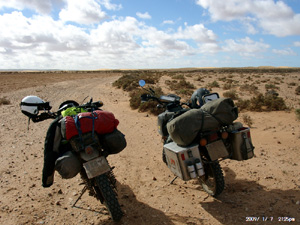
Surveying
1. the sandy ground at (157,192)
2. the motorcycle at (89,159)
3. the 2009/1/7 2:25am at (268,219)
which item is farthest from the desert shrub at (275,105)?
the motorcycle at (89,159)

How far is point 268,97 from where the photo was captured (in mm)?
10062

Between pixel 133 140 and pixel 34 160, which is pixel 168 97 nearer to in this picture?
pixel 133 140

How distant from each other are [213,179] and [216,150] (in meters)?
0.58

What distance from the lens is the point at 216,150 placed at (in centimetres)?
316

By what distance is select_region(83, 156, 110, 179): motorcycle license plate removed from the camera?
278 cm

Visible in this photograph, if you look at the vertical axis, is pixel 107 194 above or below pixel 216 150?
below

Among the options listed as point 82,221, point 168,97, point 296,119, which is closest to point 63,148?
point 82,221

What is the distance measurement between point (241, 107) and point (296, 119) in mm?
2439

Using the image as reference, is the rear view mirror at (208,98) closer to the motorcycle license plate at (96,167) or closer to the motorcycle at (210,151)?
the motorcycle at (210,151)

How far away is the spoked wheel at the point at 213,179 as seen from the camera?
3.40m

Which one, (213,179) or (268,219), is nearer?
(268,219)

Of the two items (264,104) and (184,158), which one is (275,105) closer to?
(264,104)

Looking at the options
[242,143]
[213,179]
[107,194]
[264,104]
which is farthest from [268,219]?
[264,104]

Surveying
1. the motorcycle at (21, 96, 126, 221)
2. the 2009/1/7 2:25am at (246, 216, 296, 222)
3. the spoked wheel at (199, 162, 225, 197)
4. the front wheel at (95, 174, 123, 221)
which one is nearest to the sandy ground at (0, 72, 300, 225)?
the 2009/1/7 2:25am at (246, 216, 296, 222)
